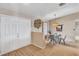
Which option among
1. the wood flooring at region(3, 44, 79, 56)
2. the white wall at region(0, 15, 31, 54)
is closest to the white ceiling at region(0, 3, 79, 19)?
the white wall at region(0, 15, 31, 54)

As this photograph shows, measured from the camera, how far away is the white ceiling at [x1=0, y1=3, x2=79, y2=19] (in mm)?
2008

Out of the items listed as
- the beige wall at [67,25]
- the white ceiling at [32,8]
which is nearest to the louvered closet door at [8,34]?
the white ceiling at [32,8]

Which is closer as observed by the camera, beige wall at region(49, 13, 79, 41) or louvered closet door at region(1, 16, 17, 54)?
louvered closet door at region(1, 16, 17, 54)

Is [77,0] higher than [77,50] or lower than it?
higher

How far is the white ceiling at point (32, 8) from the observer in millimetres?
2008

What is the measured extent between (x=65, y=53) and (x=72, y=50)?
15cm

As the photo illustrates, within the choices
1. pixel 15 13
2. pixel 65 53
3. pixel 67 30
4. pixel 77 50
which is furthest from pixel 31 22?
pixel 77 50

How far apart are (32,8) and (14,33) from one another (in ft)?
2.04

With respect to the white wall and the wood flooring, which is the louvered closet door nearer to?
the white wall

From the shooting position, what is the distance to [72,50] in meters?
2.04

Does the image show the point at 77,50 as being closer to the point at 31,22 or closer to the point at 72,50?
the point at 72,50

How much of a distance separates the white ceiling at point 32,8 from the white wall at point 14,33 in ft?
0.41

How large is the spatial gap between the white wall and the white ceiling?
13 centimetres

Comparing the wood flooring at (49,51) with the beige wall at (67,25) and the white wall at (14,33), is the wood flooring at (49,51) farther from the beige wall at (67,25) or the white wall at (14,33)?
the beige wall at (67,25)
